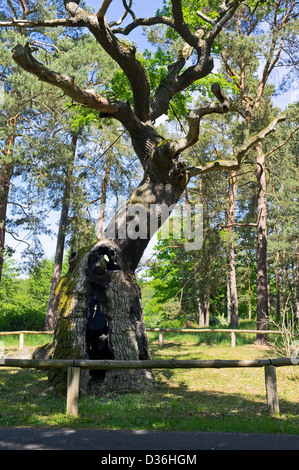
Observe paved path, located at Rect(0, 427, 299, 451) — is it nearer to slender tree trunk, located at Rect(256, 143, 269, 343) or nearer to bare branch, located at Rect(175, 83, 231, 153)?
bare branch, located at Rect(175, 83, 231, 153)

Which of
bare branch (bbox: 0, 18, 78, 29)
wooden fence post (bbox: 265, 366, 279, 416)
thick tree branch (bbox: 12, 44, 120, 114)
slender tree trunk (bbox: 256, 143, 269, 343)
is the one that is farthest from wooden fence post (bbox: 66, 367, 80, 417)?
slender tree trunk (bbox: 256, 143, 269, 343)

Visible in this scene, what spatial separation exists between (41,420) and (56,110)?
17.7 m

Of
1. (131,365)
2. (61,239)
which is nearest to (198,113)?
(131,365)

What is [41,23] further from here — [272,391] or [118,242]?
[272,391]

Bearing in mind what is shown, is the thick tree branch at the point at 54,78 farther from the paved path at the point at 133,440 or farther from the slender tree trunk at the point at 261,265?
the slender tree trunk at the point at 261,265

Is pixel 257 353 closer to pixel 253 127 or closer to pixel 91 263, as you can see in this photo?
pixel 91 263

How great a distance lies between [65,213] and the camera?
23.1 metres

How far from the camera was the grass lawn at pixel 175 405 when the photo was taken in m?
5.33

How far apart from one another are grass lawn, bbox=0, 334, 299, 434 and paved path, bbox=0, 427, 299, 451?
1.16 feet

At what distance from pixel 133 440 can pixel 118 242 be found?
5038 mm

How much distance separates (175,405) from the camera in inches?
257

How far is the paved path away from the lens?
4254 millimetres

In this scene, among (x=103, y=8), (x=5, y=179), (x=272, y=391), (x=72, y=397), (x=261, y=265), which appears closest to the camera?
(x=72, y=397)
